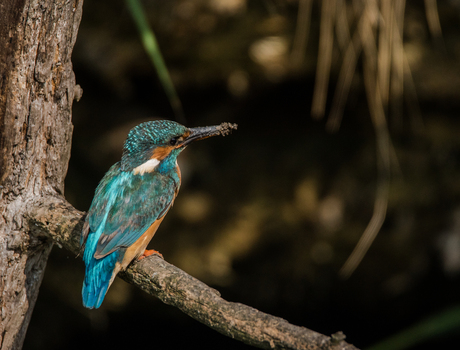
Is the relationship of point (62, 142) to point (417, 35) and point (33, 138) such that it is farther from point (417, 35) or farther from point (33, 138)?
point (417, 35)

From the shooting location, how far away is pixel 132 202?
2.44m

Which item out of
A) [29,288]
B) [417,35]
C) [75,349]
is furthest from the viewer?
[75,349]

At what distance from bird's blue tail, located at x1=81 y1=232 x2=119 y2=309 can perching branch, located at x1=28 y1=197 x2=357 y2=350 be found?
86 mm

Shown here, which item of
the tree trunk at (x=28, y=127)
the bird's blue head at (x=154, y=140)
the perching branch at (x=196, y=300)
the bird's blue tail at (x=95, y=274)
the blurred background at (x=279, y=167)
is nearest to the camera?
the perching branch at (x=196, y=300)

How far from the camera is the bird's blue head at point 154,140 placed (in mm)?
2645

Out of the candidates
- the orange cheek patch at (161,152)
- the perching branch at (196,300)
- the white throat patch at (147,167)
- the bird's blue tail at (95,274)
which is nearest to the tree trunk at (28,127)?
the perching branch at (196,300)

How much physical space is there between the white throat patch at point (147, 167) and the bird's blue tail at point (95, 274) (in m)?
0.55

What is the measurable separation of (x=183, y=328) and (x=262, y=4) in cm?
329

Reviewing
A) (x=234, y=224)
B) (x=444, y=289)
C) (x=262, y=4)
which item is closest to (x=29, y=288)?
(x=234, y=224)

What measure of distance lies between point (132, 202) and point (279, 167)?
1.96 m

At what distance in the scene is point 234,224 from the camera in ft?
13.6

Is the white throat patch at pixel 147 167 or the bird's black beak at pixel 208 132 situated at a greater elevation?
the bird's black beak at pixel 208 132

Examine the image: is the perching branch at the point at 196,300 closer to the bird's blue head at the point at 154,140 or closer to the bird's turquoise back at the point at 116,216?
the bird's turquoise back at the point at 116,216

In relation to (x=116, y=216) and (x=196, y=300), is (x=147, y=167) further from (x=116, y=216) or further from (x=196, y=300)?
(x=196, y=300)
